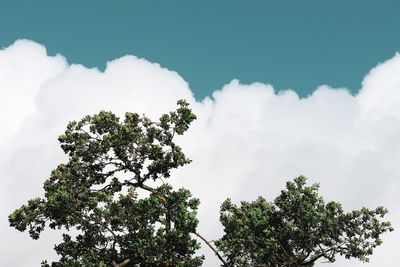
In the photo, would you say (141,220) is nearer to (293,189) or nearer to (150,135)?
(150,135)

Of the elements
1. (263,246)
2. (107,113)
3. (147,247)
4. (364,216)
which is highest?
(107,113)

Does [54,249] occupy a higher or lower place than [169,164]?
lower

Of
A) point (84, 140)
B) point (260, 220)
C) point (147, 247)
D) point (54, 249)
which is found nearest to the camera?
point (147, 247)

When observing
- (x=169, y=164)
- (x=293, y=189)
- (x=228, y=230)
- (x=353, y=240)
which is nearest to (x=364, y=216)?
(x=353, y=240)

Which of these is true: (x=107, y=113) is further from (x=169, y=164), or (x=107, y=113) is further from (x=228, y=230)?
(x=228, y=230)

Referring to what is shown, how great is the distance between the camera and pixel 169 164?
121 ft

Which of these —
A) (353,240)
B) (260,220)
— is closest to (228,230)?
(260,220)

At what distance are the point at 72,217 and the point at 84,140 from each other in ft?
18.0

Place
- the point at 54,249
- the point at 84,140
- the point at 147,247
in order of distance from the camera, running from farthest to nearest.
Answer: the point at 84,140, the point at 54,249, the point at 147,247

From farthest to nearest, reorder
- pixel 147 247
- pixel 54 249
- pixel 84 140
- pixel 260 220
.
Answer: pixel 260 220, pixel 84 140, pixel 54 249, pixel 147 247

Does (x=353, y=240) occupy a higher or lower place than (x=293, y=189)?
lower

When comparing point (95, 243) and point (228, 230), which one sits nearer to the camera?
point (95, 243)

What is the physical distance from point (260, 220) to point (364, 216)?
24.4 ft

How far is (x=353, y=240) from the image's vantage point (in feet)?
131
